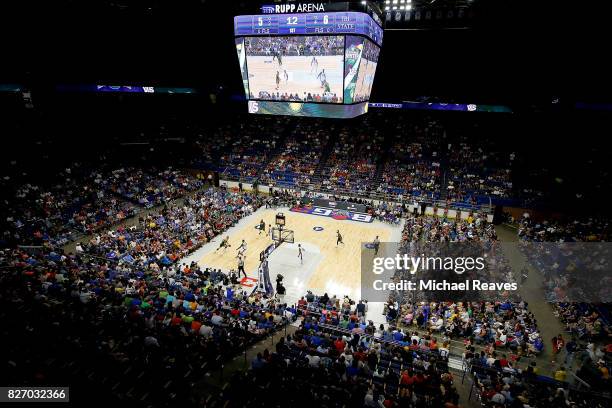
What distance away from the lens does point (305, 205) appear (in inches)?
1233

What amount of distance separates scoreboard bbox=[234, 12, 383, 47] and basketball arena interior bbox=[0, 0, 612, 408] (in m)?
0.10

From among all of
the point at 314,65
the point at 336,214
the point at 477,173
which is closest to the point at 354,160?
the point at 336,214

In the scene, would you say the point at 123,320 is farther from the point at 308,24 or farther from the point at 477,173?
the point at 477,173

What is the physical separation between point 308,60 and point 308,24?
184 centimetres

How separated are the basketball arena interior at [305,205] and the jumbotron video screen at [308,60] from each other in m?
0.12

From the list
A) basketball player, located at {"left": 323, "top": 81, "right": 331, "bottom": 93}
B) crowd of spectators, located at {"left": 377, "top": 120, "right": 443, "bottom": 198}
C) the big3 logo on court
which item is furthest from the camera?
crowd of spectators, located at {"left": 377, "top": 120, "right": 443, "bottom": 198}

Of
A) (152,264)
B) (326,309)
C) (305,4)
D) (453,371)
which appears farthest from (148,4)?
(453,371)

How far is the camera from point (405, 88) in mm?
37938

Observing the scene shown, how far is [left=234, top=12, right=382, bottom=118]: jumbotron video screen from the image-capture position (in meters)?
18.6

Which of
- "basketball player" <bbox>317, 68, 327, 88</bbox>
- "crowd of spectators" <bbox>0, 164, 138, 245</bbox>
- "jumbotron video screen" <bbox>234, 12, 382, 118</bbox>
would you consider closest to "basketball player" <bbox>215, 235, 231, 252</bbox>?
"jumbotron video screen" <bbox>234, 12, 382, 118</bbox>

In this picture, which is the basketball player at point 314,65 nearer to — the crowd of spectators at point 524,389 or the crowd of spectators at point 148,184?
the crowd of spectators at point 524,389

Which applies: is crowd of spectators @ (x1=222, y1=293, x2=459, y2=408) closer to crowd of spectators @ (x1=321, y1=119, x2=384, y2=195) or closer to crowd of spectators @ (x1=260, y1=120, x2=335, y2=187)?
crowd of spectators @ (x1=321, y1=119, x2=384, y2=195)

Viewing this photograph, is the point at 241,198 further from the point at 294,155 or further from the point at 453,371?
the point at 453,371

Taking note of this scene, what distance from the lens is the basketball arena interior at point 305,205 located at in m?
9.77
